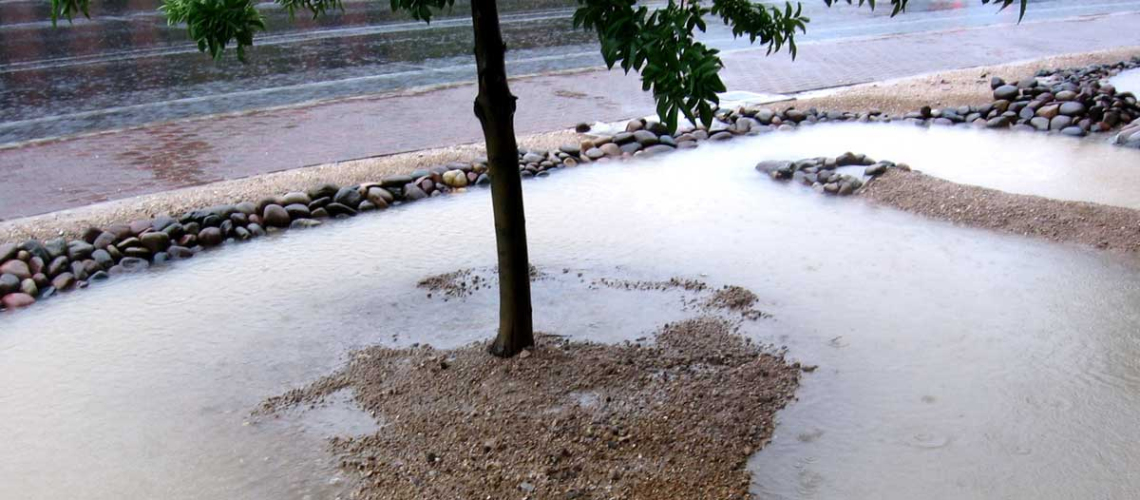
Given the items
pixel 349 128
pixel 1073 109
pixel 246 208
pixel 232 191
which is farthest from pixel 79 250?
pixel 1073 109

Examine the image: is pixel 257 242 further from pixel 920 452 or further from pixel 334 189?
pixel 920 452

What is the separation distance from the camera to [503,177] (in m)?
4.61

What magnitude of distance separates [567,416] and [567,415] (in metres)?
0.01

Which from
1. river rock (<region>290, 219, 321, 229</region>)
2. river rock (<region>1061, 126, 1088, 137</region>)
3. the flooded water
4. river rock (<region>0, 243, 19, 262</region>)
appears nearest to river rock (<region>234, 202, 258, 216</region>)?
river rock (<region>290, 219, 321, 229</region>)

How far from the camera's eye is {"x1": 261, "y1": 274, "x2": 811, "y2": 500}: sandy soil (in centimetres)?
394

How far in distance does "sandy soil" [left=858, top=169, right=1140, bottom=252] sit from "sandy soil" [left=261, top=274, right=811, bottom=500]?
9.03 feet

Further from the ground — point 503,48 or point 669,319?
point 503,48

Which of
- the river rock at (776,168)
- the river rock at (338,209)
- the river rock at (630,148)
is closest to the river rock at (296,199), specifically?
the river rock at (338,209)

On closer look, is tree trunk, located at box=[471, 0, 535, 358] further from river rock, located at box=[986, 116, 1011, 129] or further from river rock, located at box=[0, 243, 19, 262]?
river rock, located at box=[986, 116, 1011, 129]

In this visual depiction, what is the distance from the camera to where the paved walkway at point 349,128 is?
8539mm

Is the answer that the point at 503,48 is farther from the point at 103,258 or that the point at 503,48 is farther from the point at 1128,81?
the point at 1128,81

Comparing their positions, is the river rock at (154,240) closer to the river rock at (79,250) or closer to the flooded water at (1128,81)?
the river rock at (79,250)

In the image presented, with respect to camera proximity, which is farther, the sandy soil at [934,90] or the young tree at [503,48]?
the sandy soil at [934,90]

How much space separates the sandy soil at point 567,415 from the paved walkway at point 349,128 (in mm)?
4340
